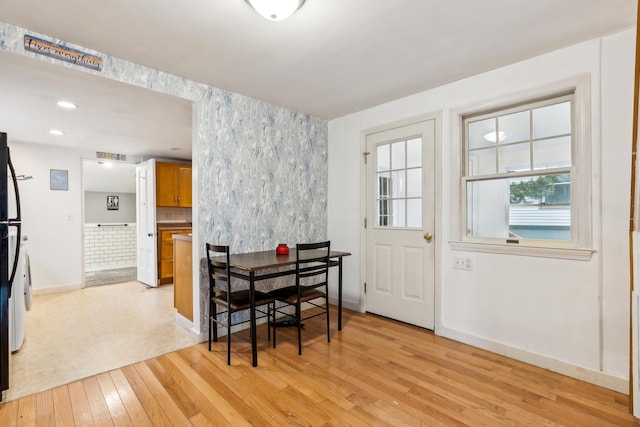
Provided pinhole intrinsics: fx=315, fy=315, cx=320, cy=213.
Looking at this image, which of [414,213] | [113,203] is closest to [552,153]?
[414,213]

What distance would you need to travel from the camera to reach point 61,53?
7.01 ft

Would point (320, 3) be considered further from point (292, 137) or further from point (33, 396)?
point (33, 396)

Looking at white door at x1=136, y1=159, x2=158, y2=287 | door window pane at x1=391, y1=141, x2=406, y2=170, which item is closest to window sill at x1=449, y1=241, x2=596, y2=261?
door window pane at x1=391, y1=141, x2=406, y2=170

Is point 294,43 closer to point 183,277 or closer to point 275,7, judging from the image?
point 275,7

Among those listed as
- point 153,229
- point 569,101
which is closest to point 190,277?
point 153,229

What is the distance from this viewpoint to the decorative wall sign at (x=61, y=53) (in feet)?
6.66

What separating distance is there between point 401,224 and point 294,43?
6.68ft

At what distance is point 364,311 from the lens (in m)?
3.64

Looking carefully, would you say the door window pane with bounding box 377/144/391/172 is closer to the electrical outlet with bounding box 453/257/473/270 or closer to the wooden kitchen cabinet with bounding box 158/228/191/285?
the electrical outlet with bounding box 453/257/473/270

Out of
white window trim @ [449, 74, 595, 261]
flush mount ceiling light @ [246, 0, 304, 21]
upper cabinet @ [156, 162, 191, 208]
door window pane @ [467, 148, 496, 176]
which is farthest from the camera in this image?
upper cabinet @ [156, 162, 191, 208]

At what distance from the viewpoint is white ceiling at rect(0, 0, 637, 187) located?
182 centimetres

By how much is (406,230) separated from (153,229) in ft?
13.4

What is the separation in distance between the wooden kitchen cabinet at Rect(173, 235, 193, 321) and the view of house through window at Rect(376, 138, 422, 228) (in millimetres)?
2053

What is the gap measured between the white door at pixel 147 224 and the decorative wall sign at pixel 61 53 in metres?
3.11
